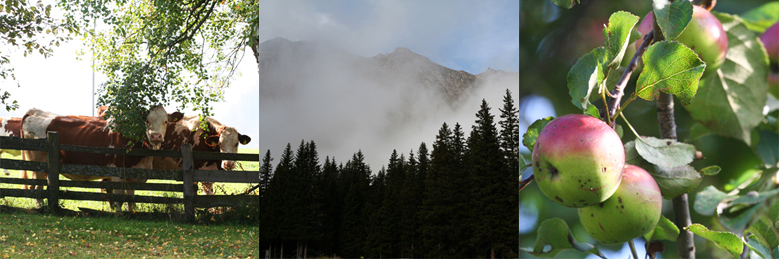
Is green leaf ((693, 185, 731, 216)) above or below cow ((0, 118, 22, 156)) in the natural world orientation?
below

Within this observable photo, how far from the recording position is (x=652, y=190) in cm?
159

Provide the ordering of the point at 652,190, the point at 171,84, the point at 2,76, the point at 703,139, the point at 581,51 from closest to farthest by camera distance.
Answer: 1. the point at 652,190
2. the point at 703,139
3. the point at 581,51
4. the point at 2,76
5. the point at 171,84

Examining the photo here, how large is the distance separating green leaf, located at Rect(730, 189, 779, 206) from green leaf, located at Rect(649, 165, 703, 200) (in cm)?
14

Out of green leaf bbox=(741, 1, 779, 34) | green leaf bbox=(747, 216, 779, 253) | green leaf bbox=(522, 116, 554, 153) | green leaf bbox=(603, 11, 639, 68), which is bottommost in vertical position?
green leaf bbox=(747, 216, 779, 253)

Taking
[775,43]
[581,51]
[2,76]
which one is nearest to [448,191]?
[581,51]

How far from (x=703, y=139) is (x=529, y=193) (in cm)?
77

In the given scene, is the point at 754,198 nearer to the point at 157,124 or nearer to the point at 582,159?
the point at 582,159

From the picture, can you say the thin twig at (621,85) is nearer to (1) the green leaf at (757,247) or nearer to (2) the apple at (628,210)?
(2) the apple at (628,210)

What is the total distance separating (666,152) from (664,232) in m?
0.34

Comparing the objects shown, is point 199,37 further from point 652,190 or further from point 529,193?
point 652,190

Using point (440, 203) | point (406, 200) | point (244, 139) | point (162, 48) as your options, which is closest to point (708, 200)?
point (440, 203)

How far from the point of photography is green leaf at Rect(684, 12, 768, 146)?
1634 mm

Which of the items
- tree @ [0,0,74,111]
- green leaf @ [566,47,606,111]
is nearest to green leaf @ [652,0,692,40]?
green leaf @ [566,47,606,111]

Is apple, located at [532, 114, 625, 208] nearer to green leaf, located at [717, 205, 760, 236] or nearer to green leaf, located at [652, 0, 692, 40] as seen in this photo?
green leaf, located at [652, 0, 692, 40]
